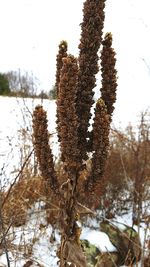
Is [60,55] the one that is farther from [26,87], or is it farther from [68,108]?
[26,87]

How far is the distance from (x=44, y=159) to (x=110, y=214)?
4.98 meters

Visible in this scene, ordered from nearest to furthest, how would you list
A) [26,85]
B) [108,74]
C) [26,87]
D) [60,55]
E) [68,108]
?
1. [68,108]
2. [108,74]
3. [60,55]
4. [26,87]
5. [26,85]

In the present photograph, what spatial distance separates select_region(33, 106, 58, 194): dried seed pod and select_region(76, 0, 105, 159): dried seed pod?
0.47 feet

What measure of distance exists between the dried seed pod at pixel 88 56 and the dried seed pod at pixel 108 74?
0.18 ft

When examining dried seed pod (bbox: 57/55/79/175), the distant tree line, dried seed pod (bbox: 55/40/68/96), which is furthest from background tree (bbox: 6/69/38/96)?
dried seed pod (bbox: 57/55/79/175)

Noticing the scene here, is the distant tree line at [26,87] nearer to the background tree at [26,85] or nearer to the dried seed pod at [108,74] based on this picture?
the background tree at [26,85]

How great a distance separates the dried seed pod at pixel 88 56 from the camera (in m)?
1.61

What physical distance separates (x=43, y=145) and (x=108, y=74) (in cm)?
38

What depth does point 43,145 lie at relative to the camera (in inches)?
66.4

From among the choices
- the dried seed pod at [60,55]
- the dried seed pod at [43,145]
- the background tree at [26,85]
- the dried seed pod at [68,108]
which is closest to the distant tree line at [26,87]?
the background tree at [26,85]

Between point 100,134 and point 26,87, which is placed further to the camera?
point 26,87

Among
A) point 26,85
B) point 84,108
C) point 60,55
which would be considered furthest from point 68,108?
point 26,85

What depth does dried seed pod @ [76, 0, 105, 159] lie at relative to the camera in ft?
5.28

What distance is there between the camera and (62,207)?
5.90 ft
